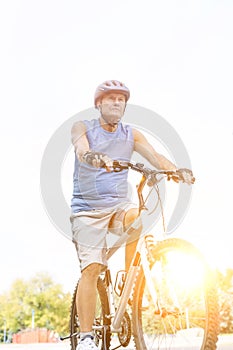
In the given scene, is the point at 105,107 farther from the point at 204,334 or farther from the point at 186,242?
the point at 204,334

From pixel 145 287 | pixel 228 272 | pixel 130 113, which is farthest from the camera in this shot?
pixel 228 272

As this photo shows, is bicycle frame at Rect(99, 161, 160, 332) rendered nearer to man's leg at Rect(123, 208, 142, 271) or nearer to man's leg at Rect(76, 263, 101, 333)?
man's leg at Rect(123, 208, 142, 271)

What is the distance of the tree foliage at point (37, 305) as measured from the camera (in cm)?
4181

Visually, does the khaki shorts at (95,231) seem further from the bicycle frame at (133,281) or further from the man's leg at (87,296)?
the bicycle frame at (133,281)

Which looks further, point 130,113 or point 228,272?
point 228,272

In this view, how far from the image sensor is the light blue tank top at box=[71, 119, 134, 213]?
4.07 m

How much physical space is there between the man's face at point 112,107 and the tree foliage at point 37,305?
125 feet

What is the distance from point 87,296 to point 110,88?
148 centimetres

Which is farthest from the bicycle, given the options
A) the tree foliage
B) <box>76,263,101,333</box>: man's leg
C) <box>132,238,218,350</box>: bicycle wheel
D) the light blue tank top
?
the tree foliage

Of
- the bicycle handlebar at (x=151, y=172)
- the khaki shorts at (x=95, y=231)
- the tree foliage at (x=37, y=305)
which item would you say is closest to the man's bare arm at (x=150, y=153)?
the bicycle handlebar at (x=151, y=172)

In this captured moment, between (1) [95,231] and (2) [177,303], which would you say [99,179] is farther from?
(2) [177,303]

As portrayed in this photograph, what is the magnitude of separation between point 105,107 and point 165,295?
146cm

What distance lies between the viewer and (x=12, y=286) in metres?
42.8

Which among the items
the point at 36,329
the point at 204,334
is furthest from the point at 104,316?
the point at 36,329
